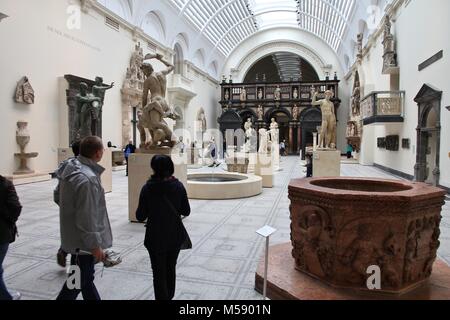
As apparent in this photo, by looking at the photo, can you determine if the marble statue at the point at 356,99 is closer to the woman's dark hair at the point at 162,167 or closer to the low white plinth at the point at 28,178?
the low white plinth at the point at 28,178

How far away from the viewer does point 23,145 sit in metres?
10.9

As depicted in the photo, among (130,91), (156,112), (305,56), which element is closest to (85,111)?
(130,91)

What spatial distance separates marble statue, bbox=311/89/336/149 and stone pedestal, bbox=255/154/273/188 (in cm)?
186

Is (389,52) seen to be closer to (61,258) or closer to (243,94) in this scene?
(61,258)

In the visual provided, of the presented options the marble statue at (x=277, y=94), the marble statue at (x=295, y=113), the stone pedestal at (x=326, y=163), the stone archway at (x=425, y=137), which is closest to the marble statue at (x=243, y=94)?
the marble statue at (x=277, y=94)

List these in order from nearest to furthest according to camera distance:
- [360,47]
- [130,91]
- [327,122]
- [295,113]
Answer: [327,122] < [130,91] < [360,47] < [295,113]

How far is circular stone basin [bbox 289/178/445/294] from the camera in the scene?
298cm

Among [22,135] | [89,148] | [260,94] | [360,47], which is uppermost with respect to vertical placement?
[360,47]

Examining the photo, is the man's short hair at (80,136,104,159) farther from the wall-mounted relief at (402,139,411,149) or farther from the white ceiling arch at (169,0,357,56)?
the white ceiling arch at (169,0,357,56)

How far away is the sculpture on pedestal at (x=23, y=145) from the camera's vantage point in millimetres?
10867

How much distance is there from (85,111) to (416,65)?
11764 mm

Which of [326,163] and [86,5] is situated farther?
[86,5]

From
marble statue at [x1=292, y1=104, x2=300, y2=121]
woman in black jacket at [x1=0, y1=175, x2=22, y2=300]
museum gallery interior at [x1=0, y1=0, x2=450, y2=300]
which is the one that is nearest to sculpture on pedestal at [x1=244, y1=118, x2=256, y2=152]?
museum gallery interior at [x1=0, y1=0, x2=450, y2=300]

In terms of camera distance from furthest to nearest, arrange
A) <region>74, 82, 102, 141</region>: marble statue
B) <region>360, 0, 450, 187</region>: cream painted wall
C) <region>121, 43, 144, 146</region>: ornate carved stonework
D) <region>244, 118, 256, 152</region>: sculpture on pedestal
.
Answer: <region>121, 43, 144, 146</region>: ornate carved stonework
<region>244, 118, 256, 152</region>: sculpture on pedestal
<region>74, 82, 102, 141</region>: marble statue
<region>360, 0, 450, 187</region>: cream painted wall
